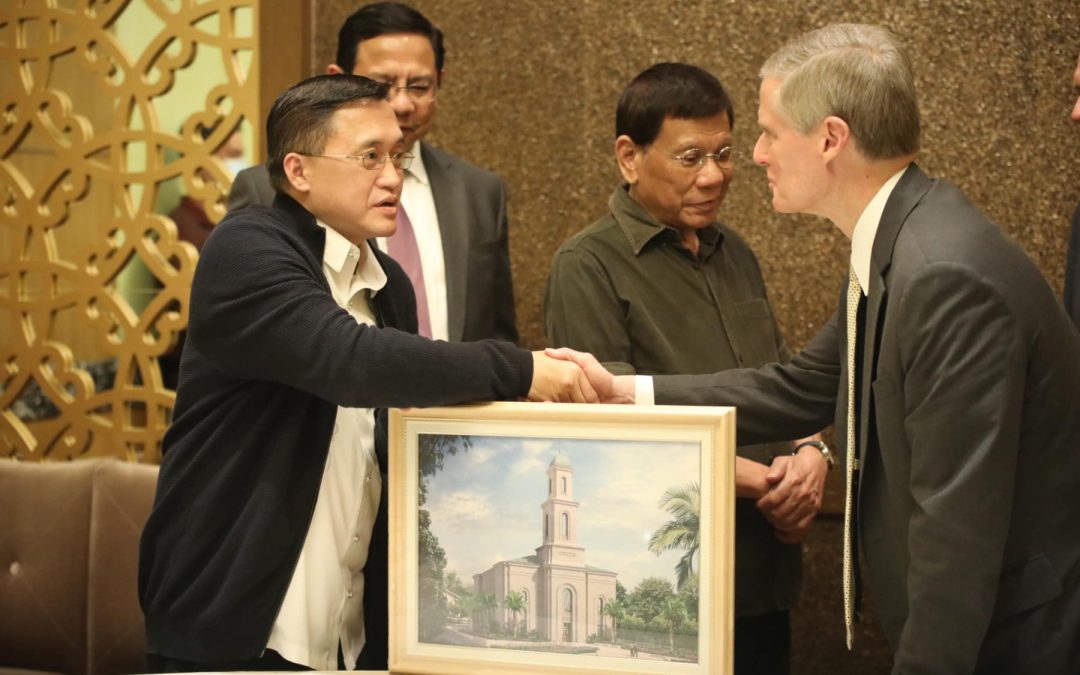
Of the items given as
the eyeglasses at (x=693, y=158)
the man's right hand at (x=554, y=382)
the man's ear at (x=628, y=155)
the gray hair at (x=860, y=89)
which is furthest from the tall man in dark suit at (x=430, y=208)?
the gray hair at (x=860, y=89)

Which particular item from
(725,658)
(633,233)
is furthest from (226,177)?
(725,658)

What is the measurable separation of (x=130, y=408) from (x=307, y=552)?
2.00 meters

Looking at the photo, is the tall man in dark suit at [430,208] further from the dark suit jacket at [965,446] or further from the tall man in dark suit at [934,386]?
the dark suit jacket at [965,446]

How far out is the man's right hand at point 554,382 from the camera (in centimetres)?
181

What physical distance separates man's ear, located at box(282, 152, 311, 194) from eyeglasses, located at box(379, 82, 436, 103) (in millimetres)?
972

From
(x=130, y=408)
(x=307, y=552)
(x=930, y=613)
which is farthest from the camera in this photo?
(x=130, y=408)

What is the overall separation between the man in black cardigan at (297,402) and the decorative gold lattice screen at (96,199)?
1.58 m

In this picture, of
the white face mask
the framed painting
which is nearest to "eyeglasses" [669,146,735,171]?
the framed painting

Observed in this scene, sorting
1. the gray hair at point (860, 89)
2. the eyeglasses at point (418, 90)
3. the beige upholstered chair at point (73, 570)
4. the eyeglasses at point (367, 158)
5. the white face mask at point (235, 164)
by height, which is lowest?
the beige upholstered chair at point (73, 570)

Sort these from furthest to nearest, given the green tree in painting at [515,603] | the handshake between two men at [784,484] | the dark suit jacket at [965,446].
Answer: the handshake between two men at [784,484] → the green tree in painting at [515,603] → the dark suit jacket at [965,446]

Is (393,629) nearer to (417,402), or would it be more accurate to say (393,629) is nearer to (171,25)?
(417,402)

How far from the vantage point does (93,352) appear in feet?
12.4

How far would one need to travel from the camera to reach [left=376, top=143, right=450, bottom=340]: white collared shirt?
9.50 ft

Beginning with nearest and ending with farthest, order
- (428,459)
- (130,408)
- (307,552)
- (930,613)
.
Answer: (930,613)
(428,459)
(307,552)
(130,408)
